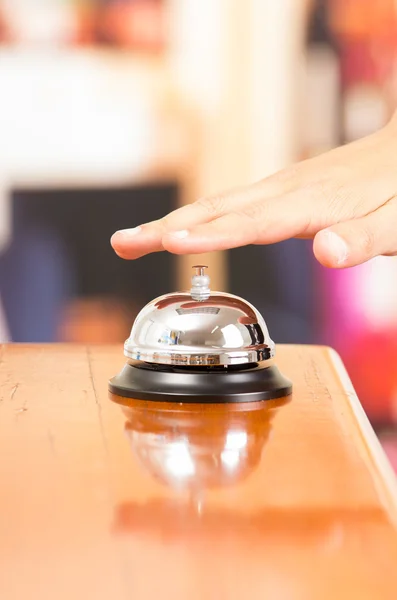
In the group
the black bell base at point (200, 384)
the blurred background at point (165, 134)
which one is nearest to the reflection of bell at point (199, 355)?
the black bell base at point (200, 384)

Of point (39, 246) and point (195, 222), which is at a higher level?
point (195, 222)

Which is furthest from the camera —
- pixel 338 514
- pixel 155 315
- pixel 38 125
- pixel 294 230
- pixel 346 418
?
pixel 38 125

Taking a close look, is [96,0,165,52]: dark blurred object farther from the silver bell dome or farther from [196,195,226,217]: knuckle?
the silver bell dome

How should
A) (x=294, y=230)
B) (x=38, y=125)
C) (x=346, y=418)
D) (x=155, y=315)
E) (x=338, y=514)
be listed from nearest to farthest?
(x=338, y=514), (x=346, y=418), (x=155, y=315), (x=294, y=230), (x=38, y=125)

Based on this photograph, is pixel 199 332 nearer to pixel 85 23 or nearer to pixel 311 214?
pixel 311 214

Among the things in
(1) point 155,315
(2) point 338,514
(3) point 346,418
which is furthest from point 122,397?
(2) point 338,514

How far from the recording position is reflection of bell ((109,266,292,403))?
775 millimetres

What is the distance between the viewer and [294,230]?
3.14ft

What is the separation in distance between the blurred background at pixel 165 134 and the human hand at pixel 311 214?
216 cm

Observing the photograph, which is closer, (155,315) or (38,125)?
(155,315)

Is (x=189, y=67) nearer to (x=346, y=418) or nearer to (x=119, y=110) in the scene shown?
(x=119, y=110)

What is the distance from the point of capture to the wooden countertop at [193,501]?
16.8 inches

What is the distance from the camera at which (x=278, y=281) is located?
3.38 meters

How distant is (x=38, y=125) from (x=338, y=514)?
2831 millimetres
